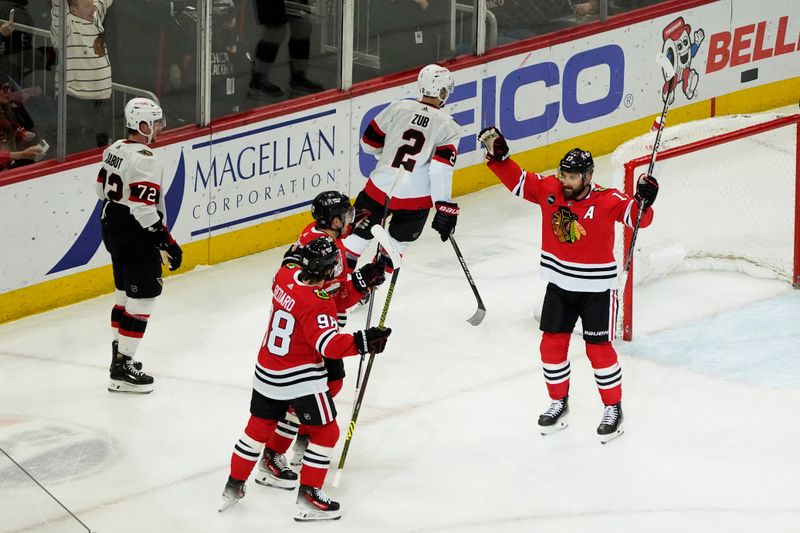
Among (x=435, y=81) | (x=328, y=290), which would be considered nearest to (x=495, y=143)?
(x=328, y=290)

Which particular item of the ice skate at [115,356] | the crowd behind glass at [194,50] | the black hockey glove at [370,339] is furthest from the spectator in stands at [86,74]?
the black hockey glove at [370,339]

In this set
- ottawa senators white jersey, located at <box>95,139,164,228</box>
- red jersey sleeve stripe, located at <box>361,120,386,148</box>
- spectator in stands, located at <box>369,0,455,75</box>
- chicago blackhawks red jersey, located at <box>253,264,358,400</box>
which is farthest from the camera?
spectator in stands, located at <box>369,0,455,75</box>

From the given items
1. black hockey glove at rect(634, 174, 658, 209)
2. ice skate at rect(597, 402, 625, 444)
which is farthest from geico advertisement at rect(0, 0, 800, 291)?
ice skate at rect(597, 402, 625, 444)

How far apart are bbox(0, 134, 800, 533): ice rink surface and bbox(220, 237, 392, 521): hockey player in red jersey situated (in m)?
0.14

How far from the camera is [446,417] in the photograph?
20.3 ft

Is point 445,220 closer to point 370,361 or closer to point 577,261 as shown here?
point 577,261

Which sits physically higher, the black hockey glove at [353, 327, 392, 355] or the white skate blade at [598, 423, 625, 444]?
the black hockey glove at [353, 327, 392, 355]

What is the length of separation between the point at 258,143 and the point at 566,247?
106 inches

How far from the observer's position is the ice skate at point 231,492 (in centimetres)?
529

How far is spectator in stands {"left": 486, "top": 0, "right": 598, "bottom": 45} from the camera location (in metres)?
9.09

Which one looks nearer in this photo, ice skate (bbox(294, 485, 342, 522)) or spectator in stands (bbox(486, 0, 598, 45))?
ice skate (bbox(294, 485, 342, 522))

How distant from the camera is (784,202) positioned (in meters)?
8.07

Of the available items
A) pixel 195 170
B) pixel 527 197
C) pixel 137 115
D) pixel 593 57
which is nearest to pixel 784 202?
pixel 593 57

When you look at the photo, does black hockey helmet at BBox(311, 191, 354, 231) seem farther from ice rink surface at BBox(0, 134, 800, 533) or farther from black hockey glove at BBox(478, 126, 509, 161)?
ice rink surface at BBox(0, 134, 800, 533)
